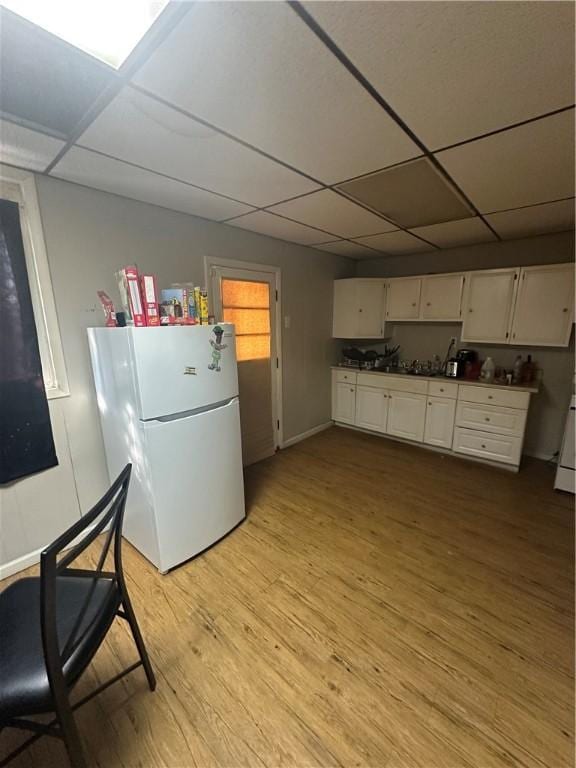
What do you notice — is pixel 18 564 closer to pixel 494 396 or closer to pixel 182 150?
pixel 182 150

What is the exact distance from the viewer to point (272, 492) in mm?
2795

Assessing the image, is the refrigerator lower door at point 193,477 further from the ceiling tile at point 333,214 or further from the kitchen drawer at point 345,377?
the kitchen drawer at point 345,377

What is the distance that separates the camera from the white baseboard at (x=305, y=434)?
12.4 ft

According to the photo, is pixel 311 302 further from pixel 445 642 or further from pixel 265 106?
pixel 445 642

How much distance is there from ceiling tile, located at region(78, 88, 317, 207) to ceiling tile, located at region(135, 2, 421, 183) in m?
0.11

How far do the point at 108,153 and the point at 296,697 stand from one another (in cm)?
267

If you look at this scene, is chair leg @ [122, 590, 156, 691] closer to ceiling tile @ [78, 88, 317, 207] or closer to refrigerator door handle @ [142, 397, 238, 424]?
refrigerator door handle @ [142, 397, 238, 424]

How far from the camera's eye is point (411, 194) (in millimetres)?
2055

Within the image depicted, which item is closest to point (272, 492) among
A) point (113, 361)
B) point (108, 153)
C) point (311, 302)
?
point (113, 361)

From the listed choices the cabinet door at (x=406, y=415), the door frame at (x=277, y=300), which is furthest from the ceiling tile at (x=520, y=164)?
the cabinet door at (x=406, y=415)

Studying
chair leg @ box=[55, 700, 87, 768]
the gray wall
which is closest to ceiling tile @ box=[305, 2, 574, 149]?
chair leg @ box=[55, 700, 87, 768]

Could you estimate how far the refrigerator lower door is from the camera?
178cm

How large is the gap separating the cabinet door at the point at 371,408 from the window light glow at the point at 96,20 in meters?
3.59

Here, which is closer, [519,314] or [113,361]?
[113,361]
